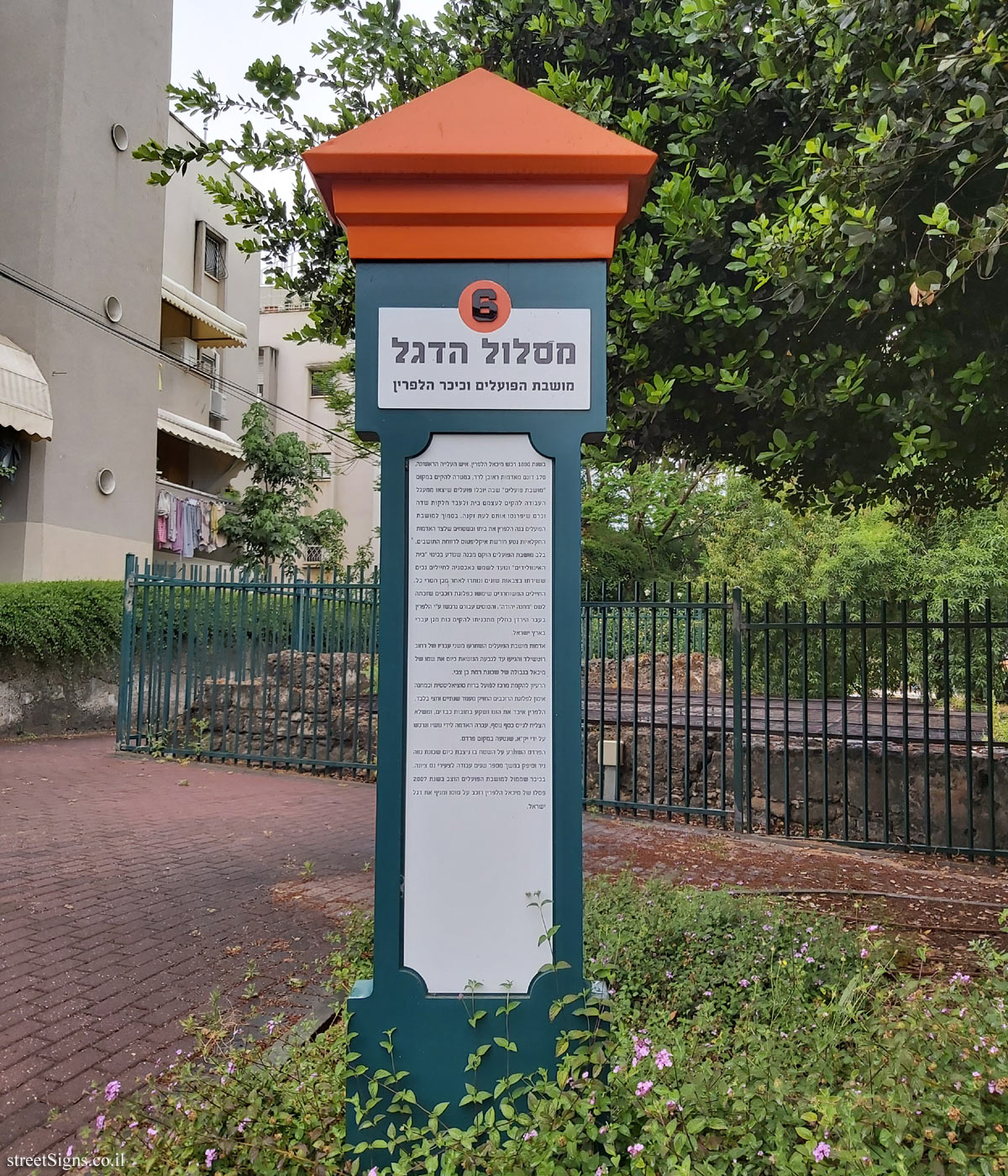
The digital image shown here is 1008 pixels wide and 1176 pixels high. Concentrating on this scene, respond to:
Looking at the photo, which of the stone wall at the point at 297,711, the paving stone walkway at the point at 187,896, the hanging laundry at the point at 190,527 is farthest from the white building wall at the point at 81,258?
the paving stone walkway at the point at 187,896

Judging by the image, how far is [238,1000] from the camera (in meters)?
3.74

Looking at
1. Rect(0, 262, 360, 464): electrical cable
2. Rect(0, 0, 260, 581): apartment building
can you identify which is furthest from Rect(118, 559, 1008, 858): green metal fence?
Rect(0, 0, 260, 581): apartment building

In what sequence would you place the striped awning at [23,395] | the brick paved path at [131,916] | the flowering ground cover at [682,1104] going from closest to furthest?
the flowering ground cover at [682,1104], the brick paved path at [131,916], the striped awning at [23,395]

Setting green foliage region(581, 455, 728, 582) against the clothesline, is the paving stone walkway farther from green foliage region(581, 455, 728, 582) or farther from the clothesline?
green foliage region(581, 455, 728, 582)

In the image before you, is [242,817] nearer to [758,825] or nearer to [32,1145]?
[758,825]

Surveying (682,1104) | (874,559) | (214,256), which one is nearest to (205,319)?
(214,256)

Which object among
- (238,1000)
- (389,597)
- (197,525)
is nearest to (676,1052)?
(389,597)

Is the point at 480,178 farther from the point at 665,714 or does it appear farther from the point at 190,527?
the point at 190,527

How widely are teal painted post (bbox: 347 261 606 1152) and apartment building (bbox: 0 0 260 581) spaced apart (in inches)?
504

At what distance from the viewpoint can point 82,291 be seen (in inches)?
605

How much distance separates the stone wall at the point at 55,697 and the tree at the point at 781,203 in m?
8.92

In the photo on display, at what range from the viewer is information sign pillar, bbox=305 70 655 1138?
2576 millimetres

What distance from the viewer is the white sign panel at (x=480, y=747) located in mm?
2596

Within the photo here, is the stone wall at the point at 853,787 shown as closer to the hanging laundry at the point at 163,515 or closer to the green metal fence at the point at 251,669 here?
the green metal fence at the point at 251,669
